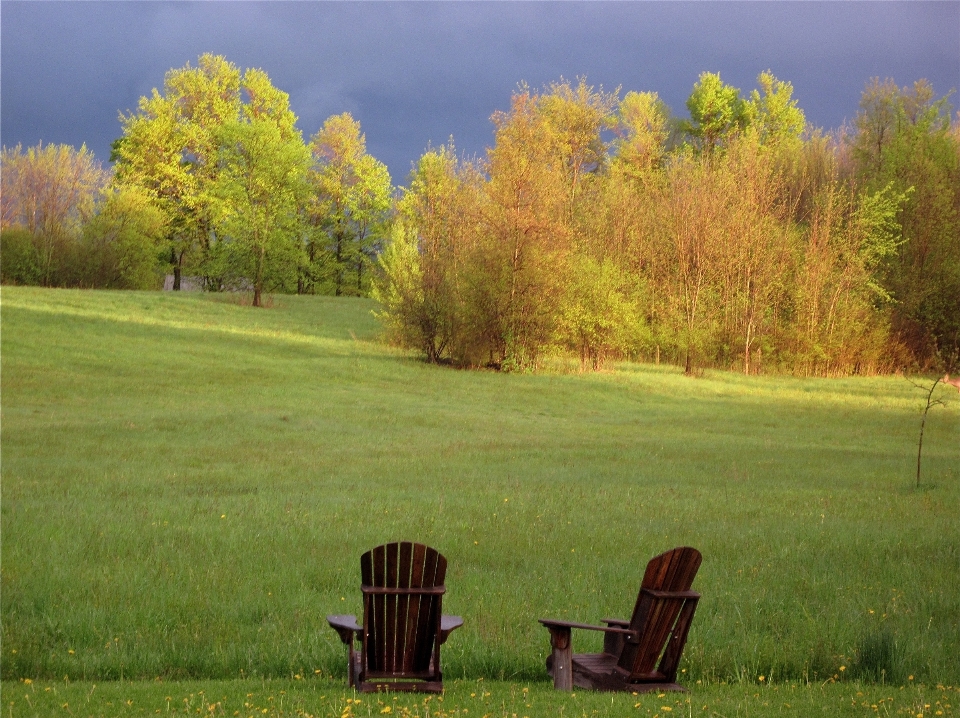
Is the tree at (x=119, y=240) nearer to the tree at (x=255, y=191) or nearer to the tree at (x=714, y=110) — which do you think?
the tree at (x=255, y=191)

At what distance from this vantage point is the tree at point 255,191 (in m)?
57.8

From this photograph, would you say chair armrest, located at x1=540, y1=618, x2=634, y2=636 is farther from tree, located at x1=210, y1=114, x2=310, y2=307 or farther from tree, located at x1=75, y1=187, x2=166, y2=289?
tree, located at x1=75, y1=187, x2=166, y2=289

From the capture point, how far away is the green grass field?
7102 mm

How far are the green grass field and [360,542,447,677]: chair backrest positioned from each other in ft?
1.25

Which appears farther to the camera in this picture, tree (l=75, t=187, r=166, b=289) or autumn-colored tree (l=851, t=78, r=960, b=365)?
tree (l=75, t=187, r=166, b=289)

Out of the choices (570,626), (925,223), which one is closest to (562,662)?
(570,626)

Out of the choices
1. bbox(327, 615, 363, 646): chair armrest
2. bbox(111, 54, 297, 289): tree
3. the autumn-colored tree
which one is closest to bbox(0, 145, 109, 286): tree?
bbox(111, 54, 297, 289): tree

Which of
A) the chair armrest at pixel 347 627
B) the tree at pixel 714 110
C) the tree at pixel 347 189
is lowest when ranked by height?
the chair armrest at pixel 347 627

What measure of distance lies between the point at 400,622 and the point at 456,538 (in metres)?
5.25

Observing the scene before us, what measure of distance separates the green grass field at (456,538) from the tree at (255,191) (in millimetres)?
28194

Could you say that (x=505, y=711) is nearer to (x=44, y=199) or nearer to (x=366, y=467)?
(x=366, y=467)

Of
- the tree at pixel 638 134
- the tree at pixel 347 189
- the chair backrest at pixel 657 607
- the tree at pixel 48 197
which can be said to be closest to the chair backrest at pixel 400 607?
the chair backrest at pixel 657 607

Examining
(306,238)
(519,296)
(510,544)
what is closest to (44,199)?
(306,238)

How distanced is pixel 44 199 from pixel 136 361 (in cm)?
2944
